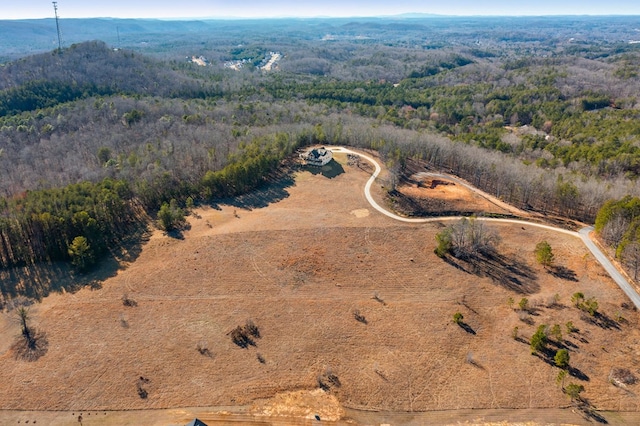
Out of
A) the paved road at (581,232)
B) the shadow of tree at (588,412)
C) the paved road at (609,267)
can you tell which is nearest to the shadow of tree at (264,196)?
the paved road at (581,232)

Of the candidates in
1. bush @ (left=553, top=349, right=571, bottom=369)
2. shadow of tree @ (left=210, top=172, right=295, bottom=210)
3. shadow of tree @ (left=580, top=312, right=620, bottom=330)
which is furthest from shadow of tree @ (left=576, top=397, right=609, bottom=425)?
shadow of tree @ (left=210, top=172, right=295, bottom=210)

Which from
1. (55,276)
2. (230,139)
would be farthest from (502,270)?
(230,139)

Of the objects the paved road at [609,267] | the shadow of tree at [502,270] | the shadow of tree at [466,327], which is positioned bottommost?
the shadow of tree at [466,327]

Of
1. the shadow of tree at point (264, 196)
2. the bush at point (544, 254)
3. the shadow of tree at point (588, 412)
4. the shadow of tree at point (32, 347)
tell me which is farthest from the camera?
the shadow of tree at point (264, 196)

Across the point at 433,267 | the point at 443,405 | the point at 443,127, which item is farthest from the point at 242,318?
the point at 443,127

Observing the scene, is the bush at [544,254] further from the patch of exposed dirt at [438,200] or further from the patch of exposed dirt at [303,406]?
the patch of exposed dirt at [303,406]

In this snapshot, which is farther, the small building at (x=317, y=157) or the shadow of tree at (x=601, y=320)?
the small building at (x=317, y=157)
